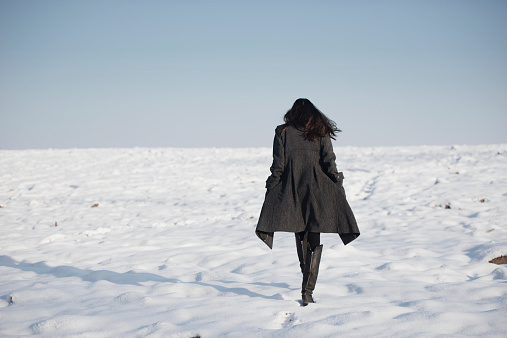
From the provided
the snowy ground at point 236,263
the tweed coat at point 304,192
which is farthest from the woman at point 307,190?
the snowy ground at point 236,263

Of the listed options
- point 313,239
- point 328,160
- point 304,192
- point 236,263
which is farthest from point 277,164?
point 236,263

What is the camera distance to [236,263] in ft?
19.0

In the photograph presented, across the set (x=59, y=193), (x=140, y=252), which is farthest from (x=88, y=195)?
(x=140, y=252)

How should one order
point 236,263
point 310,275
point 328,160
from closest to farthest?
1. point 310,275
2. point 328,160
3. point 236,263

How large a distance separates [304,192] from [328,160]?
39 centimetres

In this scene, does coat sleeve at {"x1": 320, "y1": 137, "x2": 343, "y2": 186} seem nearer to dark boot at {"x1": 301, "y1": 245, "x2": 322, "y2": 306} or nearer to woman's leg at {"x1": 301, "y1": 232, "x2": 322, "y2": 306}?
woman's leg at {"x1": 301, "y1": 232, "x2": 322, "y2": 306}

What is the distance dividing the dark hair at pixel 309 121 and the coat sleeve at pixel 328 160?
0.28 feet

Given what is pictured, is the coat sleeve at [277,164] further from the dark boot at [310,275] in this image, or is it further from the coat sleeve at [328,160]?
the dark boot at [310,275]

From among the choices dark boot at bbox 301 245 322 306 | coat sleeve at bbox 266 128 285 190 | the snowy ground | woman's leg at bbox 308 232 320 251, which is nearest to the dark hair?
coat sleeve at bbox 266 128 285 190

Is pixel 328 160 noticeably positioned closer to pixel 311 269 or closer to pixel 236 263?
pixel 311 269

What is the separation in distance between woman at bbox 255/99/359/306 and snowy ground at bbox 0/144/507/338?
612 millimetres

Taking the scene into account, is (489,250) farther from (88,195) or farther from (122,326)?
(88,195)

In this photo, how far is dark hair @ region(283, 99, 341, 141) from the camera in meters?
4.00

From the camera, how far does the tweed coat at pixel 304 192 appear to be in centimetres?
396
